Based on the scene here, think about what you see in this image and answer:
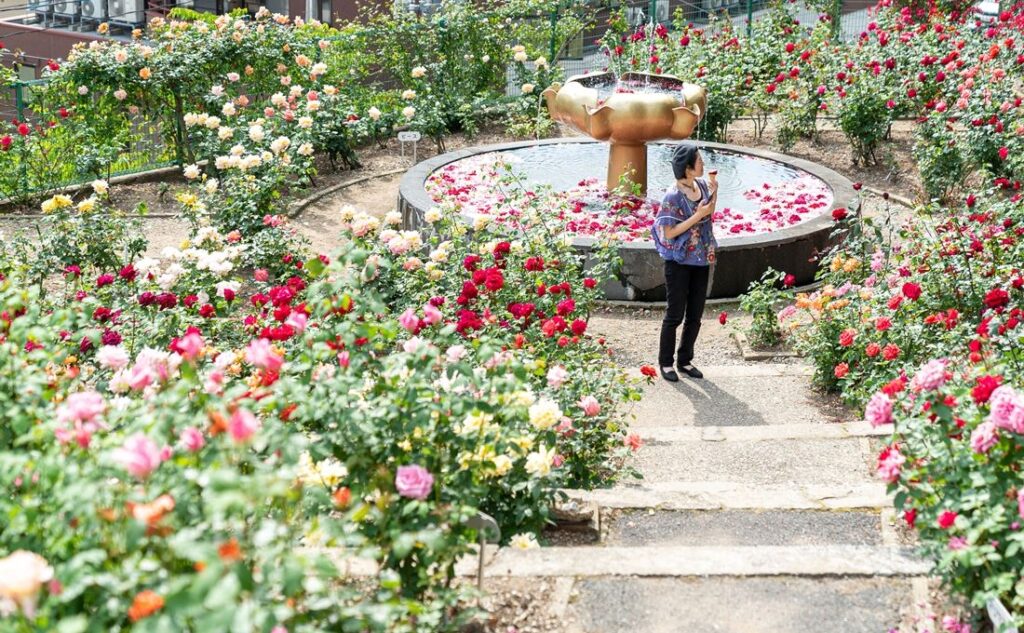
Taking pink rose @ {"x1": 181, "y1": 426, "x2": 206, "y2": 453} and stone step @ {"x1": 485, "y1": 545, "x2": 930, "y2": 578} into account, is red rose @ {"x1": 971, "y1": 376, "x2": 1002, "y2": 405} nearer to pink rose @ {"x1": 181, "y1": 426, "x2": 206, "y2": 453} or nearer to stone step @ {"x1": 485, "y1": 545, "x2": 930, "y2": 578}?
stone step @ {"x1": 485, "y1": 545, "x2": 930, "y2": 578}

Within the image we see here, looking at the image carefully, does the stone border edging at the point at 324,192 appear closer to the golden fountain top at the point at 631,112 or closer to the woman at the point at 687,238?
the golden fountain top at the point at 631,112

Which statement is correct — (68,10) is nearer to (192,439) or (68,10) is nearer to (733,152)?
(733,152)

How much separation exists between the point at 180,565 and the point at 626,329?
536 cm

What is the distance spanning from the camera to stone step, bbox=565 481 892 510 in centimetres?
443

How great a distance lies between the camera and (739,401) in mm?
6434

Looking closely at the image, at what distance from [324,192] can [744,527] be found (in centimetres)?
722

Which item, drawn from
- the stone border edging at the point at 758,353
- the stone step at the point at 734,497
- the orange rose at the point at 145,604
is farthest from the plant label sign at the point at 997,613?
the stone border edging at the point at 758,353

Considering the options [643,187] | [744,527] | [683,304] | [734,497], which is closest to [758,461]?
[734,497]

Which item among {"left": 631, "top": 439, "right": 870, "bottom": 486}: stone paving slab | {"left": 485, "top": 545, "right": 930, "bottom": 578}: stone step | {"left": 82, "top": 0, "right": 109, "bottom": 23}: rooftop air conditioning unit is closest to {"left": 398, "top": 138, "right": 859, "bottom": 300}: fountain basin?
{"left": 631, "top": 439, "right": 870, "bottom": 486}: stone paving slab

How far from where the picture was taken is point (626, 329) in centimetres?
766

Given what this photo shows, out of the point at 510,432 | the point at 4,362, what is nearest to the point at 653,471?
Answer: the point at 510,432

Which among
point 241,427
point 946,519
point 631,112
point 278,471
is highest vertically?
point 241,427

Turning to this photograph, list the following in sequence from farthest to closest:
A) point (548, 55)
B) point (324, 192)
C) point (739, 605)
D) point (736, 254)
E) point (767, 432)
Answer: point (548, 55)
point (324, 192)
point (736, 254)
point (767, 432)
point (739, 605)

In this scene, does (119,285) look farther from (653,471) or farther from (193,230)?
(653,471)
